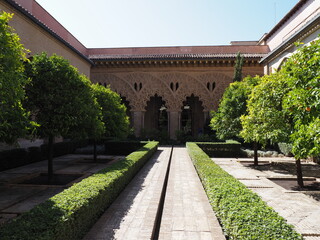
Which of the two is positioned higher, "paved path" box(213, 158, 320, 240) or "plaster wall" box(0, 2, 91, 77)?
"plaster wall" box(0, 2, 91, 77)

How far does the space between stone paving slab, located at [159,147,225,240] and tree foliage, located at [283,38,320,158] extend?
246cm

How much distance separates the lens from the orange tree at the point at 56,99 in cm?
718

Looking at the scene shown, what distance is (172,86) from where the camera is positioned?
2212 cm

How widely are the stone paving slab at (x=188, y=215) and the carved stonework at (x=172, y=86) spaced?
15.0 meters

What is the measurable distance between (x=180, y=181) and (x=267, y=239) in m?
4.67

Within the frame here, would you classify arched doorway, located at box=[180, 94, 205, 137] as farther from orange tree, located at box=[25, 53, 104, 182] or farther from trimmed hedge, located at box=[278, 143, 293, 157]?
orange tree, located at box=[25, 53, 104, 182]

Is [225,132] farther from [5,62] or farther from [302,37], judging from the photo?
[5,62]

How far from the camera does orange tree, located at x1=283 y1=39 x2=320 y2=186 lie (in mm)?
4453

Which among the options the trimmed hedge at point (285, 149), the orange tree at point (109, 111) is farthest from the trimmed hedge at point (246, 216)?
the trimmed hedge at point (285, 149)

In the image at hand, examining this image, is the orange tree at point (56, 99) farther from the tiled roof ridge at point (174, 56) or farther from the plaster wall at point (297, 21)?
the plaster wall at point (297, 21)

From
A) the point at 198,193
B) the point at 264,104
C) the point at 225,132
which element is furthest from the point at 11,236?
the point at 225,132

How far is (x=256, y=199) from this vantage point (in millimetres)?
3852

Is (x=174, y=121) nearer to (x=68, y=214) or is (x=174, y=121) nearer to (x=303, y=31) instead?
(x=303, y=31)

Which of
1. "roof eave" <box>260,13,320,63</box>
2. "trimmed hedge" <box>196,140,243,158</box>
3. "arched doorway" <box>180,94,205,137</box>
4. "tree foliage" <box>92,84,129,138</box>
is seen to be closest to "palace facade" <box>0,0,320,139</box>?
"arched doorway" <box>180,94,205,137</box>
